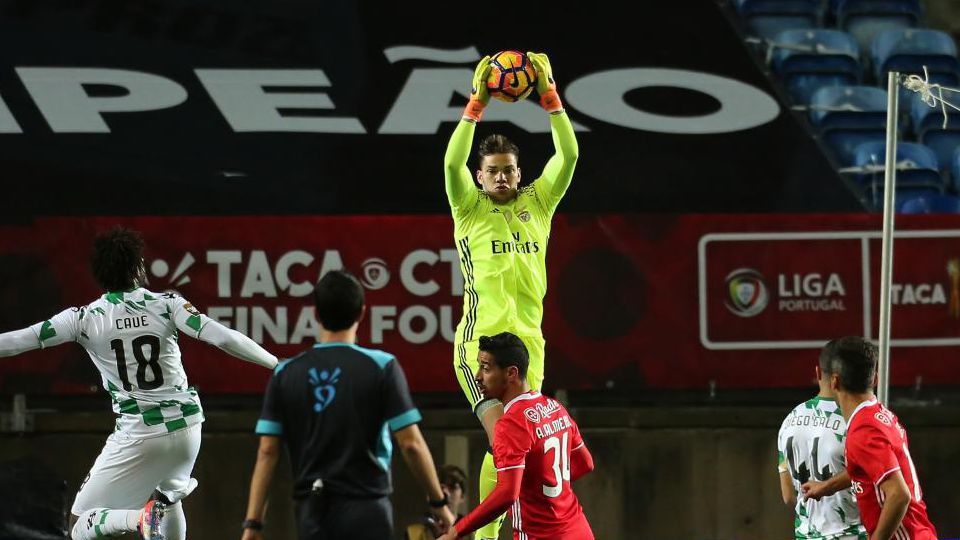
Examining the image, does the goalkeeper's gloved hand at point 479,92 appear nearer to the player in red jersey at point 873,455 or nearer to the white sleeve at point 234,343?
the white sleeve at point 234,343

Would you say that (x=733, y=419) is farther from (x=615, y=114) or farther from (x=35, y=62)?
(x=35, y=62)

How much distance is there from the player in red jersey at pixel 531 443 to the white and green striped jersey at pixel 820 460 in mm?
1242

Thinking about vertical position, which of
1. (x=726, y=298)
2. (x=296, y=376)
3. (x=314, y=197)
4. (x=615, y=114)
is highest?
(x=615, y=114)

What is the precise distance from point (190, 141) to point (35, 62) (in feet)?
6.14

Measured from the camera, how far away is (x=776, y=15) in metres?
16.0

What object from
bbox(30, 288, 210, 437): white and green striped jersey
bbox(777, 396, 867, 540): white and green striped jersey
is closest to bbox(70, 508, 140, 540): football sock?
bbox(30, 288, 210, 437): white and green striped jersey

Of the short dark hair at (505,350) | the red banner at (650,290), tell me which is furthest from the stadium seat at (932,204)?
the short dark hair at (505,350)

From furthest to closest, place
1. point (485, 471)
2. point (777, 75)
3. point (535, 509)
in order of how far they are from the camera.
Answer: point (777, 75), point (485, 471), point (535, 509)

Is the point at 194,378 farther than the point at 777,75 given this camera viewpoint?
No

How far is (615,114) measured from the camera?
14.1 meters

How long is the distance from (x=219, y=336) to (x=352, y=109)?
6.67 m

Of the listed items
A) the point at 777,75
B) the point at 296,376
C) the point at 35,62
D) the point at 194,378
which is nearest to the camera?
the point at 296,376

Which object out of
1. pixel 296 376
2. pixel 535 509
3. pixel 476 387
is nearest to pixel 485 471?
pixel 476 387

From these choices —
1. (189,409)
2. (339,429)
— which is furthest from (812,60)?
(339,429)
